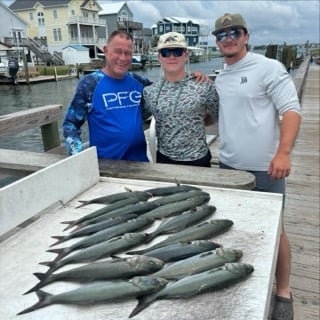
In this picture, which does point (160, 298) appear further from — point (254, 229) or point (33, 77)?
point (33, 77)

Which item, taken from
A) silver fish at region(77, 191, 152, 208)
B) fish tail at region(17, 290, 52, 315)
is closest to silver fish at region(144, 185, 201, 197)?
silver fish at region(77, 191, 152, 208)

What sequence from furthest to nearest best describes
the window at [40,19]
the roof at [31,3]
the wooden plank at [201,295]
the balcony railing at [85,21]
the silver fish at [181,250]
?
the window at [40,19], the roof at [31,3], the balcony railing at [85,21], the silver fish at [181,250], the wooden plank at [201,295]

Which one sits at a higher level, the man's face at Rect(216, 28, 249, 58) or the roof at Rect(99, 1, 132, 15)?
the roof at Rect(99, 1, 132, 15)

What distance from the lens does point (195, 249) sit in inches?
61.4

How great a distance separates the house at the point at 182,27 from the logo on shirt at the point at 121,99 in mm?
92688

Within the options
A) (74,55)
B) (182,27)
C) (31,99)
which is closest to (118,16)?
(74,55)

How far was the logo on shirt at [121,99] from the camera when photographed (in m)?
2.93

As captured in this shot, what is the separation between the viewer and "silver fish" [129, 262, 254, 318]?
51.9 inches

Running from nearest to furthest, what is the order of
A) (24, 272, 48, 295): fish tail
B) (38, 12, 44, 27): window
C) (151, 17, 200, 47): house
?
(24, 272, 48, 295): fish tail < (38, 12, 44, 27): window < (151, 17, 200, 47): house

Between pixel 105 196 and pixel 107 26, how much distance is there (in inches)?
2787

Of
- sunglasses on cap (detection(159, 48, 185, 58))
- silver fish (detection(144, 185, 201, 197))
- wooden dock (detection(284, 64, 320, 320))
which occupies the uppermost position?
sunglasses on cap (detection(159, 48, 185, 58))

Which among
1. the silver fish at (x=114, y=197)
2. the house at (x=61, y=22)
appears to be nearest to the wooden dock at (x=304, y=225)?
the silver fish at (x=114, y=197)

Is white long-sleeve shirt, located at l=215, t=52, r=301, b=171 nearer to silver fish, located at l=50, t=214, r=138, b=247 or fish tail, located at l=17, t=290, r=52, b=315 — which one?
silver fish, located at l=50, t=214, r=138, b=247

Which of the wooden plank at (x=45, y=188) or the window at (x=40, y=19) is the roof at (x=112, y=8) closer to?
the window at (x=40, y=19)
